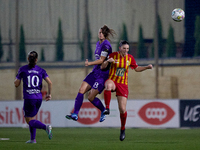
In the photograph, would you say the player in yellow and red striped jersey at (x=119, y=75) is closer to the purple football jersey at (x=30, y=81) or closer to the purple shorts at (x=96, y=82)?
the purple shorts at (x=96, y=82)

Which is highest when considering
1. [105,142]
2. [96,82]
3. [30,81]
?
[30,81]

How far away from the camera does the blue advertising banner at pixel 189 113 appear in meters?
14.5

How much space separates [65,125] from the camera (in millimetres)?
15539

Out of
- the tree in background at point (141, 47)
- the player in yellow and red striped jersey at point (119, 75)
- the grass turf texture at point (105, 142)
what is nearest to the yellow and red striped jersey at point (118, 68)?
the player in yellow and red striped jersey at point (119, 75)

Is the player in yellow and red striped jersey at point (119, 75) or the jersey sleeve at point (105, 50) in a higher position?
the jersey sleeve at point (105, 50)

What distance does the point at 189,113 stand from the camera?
48.0ft

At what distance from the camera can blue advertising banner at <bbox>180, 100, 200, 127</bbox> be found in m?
14.5

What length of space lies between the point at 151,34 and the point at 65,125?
501 centimetres

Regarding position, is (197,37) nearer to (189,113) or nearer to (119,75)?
(189,113)

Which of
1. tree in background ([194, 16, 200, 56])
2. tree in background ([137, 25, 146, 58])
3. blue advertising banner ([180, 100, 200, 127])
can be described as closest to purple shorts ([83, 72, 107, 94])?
blue advertising banner ([180, 100, 200, 127])

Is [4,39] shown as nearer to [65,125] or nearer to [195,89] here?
[65,125]

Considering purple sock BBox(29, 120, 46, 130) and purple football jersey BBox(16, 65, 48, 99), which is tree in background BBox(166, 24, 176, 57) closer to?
purple football jersey BBox(16, 65, 48, 99)

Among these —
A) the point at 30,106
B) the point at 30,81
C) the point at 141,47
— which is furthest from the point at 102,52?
the point at 141,47

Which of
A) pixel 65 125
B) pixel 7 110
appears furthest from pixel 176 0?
pixel 7 110
